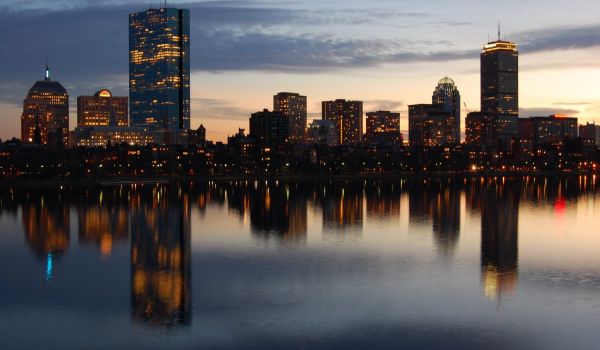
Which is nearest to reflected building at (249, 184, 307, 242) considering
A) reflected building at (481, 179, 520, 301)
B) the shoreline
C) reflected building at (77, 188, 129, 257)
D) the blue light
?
reflected building at (77, 188, 129, 257)

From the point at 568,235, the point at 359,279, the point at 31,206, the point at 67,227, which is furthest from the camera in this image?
the point at 31,206

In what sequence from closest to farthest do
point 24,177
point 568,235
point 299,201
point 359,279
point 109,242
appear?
1. point 359,279
2. point 109,242
3. point 568,235
4. point 299,201
5. point 24,177

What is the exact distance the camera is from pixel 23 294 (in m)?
29.7

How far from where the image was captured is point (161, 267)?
35688 mm

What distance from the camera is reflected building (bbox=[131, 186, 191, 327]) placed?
26.4 m

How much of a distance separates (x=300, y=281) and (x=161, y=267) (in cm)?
713

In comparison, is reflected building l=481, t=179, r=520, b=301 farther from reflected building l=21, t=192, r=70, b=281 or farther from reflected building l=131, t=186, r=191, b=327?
reflected building l=21, t=192, r=70, b=281

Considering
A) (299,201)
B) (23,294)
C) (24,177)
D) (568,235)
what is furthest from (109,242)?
(24,177)

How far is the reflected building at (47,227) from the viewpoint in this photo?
136 ft

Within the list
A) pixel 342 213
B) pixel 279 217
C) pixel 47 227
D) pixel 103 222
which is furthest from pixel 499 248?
pixel 47 227

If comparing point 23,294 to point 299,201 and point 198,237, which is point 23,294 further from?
point 299,201

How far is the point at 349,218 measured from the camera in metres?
59.3

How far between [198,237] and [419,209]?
2569 cm

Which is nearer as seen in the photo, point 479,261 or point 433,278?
point 433,278
